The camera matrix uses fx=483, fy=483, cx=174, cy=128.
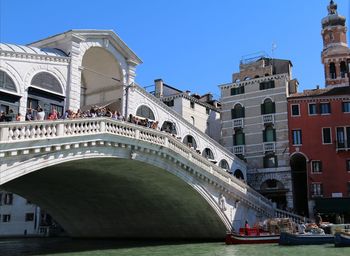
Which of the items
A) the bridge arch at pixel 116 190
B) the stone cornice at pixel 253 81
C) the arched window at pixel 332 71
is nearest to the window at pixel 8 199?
the bridge arch at pixel 116 190

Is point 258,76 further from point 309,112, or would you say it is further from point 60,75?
point 60,75

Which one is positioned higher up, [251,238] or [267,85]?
[267,85]

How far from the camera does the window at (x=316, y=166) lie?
3509 centimetres

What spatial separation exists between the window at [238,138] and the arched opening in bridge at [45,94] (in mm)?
19020

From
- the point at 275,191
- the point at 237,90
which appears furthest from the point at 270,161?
the point at 237,90

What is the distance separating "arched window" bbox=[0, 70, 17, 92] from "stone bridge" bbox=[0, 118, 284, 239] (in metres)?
3.44

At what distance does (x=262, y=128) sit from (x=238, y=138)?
7.16 feet

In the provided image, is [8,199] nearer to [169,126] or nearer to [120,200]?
[120,200]

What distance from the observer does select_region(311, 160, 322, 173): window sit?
1382 inches

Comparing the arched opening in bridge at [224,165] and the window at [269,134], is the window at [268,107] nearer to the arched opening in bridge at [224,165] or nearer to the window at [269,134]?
the window at [269,134]

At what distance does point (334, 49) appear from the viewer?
48.0 meters

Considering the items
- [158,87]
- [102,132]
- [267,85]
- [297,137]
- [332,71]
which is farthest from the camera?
[332,71]

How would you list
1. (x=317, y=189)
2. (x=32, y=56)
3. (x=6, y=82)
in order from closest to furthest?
(x=6, y=82), (x=32, y=56), (x=317, y=189)

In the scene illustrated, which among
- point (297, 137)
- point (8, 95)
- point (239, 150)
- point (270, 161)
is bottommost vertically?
point (270, 161)
